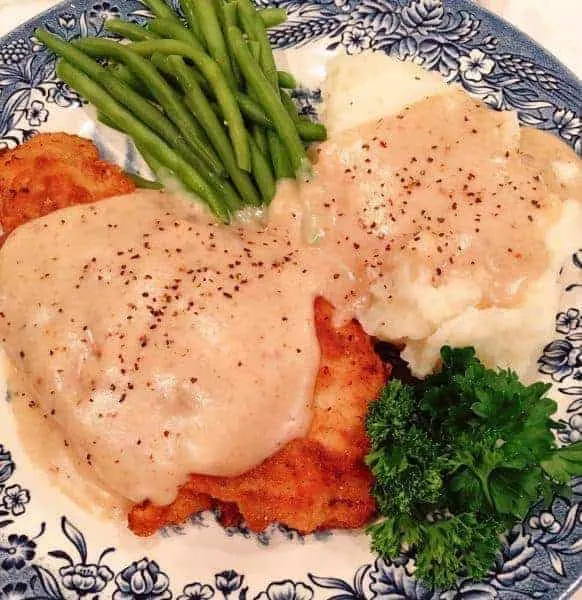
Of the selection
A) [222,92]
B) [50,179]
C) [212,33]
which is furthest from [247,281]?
[212,33]

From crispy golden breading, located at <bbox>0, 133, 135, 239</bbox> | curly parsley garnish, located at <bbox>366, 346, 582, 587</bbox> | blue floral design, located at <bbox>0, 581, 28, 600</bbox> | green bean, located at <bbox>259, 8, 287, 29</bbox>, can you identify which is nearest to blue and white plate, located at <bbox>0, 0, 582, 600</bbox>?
blue floral design, located at <bbox>0, 581, 28, 600</bbox>

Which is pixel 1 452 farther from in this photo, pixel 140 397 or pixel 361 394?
pixel 361 394

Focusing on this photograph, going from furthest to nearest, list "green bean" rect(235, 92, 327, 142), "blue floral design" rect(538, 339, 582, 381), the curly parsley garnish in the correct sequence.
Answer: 1. "green bean" rect(235, 92, 327, 142)
2. "blue floral design" rect(538, 339, 582, 381)
3. the curly parsley garnish

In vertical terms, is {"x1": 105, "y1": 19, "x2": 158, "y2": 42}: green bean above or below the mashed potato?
above

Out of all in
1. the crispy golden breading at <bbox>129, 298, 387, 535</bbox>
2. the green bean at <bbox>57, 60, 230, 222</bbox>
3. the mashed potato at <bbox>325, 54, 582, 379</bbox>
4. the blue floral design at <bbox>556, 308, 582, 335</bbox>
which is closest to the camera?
the crispy golden breading at <bbox>129, 298, 387, 535</bbox>

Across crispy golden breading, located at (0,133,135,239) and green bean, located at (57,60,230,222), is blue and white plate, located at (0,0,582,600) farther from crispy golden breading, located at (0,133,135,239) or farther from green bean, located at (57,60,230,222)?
crispy golden breading, located at (0,133,135,239)

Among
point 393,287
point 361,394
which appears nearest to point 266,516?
point 361,394

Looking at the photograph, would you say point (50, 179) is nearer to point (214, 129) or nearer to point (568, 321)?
point (214, 129)

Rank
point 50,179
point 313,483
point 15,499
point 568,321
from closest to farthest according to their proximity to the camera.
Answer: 1. point 313,483
2. point 15,499
3. point 568,321
4. point 50,179
